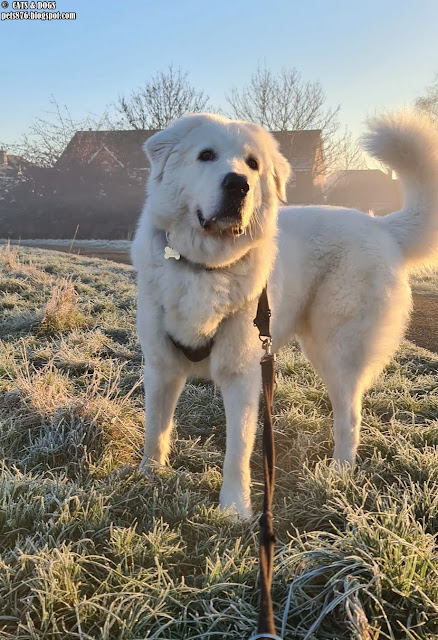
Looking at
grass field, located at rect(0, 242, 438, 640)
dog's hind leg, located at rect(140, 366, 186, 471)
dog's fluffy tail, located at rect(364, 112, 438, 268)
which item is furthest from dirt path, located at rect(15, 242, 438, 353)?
dog's hind leg, located at rect(140, 366, 186, 471)

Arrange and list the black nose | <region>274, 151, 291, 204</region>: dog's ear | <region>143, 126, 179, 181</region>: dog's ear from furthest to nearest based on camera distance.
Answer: <region>274, 151, 291, 204</region>: dog's ear
<region>143, 126, 179, 181</region>: dog's ear
the black nose

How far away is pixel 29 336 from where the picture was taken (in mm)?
4152

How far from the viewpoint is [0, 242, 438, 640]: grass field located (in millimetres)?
1375

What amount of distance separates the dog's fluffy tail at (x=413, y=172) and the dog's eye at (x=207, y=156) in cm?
115

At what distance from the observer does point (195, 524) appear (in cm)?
186

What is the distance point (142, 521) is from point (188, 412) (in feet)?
4.26

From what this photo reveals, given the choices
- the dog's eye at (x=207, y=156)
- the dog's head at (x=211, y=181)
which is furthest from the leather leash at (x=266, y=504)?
the dog's eye at (x=207, y=156)

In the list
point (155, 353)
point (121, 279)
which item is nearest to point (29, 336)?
point (155, 353)

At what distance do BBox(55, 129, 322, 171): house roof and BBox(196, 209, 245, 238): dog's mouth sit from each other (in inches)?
991

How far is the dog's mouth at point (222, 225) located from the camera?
207cm

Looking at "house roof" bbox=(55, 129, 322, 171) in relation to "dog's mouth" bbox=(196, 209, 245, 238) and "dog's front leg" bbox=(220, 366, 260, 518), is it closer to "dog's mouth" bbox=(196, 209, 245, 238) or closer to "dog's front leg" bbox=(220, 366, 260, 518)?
"dog's mouth" bbox=(196, 209, 245, 238)

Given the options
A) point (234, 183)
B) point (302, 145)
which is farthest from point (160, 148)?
point (302, 145)

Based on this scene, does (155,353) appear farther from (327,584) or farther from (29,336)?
(29,336)

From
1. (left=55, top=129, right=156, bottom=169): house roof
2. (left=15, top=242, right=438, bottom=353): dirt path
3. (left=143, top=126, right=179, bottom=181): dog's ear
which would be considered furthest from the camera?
(left=55, top=129, right=156, bottom=169): house roof
